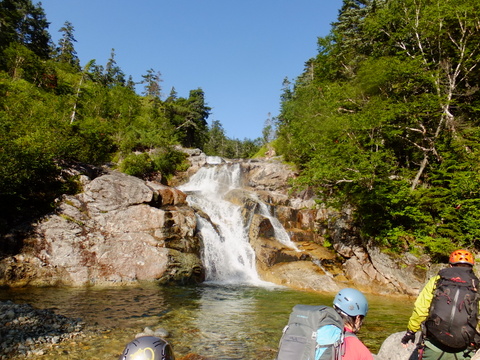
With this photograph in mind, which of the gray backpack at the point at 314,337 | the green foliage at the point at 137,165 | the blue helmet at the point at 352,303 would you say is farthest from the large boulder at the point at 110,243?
the gray backpack at the point at 314,337

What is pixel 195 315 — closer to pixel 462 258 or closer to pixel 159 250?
pixel 159 250

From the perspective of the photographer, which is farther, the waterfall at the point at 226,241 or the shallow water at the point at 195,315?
the waterfall at the point at 226,241

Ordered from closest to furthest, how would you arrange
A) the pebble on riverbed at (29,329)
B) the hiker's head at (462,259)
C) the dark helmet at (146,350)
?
the dark helmet at (146,350), the hiker's head at (462,259), the pebble on riverbed at (29,329)

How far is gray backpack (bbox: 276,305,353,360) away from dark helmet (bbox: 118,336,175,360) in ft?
5.14

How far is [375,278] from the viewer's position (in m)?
16.2

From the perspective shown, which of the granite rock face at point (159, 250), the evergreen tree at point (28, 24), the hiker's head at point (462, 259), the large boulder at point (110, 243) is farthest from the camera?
the evergreen tree at point (28, 24)

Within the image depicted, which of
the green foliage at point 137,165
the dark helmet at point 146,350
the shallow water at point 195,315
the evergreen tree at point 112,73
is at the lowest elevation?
the shallow water at point 195,315

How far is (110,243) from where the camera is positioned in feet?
49.7

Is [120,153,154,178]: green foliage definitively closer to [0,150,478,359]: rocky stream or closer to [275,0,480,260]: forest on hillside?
[0,150,478,359]: rocky stream

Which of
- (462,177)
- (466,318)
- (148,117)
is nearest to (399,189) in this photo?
(462,177)

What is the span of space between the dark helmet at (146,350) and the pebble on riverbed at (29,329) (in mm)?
4629

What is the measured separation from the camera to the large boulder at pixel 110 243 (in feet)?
43.4

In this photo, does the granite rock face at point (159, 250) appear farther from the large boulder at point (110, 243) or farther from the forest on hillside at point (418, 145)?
the forest on hillside at point (418, 145)

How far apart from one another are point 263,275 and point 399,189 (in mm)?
9595
